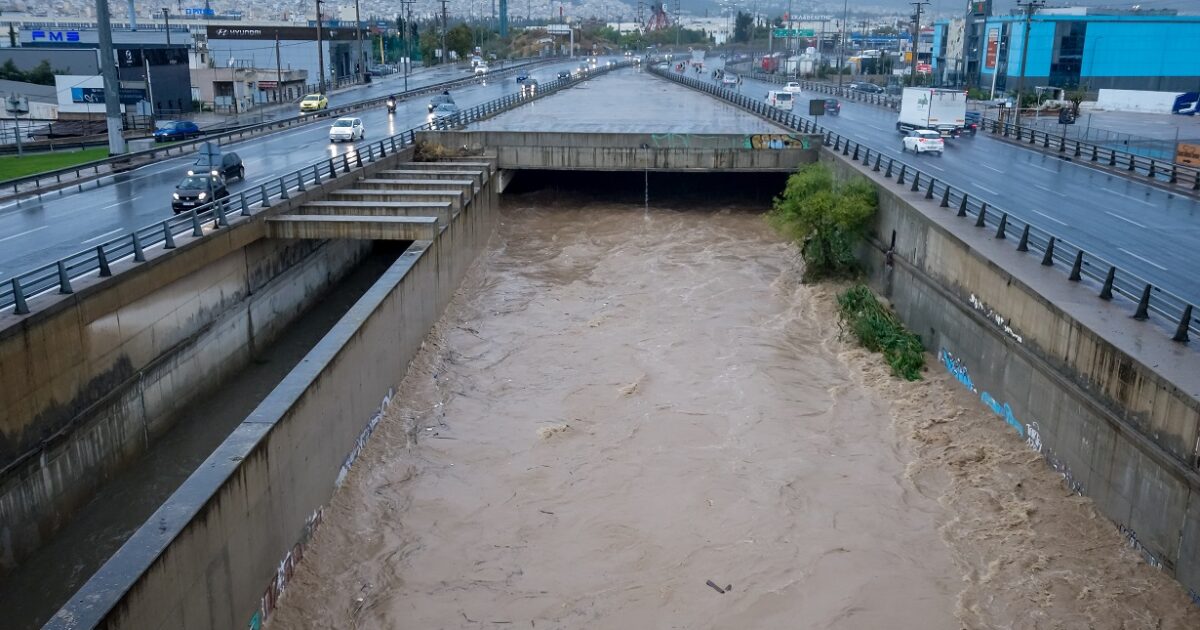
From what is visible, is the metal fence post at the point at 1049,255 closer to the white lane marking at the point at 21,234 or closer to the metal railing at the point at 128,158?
the white lane marking at the point at 21,234

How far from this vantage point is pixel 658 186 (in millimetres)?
52594

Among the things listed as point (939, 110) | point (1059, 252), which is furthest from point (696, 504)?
point (939, 110)

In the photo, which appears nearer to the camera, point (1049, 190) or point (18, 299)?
point (18, 299)

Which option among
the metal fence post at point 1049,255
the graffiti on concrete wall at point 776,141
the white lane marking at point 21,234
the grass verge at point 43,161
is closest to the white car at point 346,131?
the grass verge at point 43,161

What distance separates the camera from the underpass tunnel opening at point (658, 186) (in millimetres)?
50781

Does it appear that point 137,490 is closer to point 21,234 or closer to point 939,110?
point 21,234

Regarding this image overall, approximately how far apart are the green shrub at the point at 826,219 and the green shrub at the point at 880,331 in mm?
2534

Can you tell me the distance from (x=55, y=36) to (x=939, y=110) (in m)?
89.6

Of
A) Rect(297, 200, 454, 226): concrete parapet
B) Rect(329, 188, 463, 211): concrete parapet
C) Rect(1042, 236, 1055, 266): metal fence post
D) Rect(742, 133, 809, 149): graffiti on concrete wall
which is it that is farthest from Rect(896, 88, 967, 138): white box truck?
Rect(1042, 236, 1055, 266): metal fence post

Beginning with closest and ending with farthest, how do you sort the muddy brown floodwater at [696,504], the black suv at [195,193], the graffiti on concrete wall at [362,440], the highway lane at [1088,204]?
the muddy brown floodwater at [696,504]
the graffiti on concrete wall at [362,440]
the highway lane at [1088,204]
the black suv at [195,193]

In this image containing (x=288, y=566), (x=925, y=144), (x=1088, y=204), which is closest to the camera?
(x=288, y=566)

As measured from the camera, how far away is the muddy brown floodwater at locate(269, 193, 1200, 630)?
614 inches

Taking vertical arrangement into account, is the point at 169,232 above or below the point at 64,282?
above

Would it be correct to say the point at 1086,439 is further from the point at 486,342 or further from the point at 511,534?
the point at 486,342
